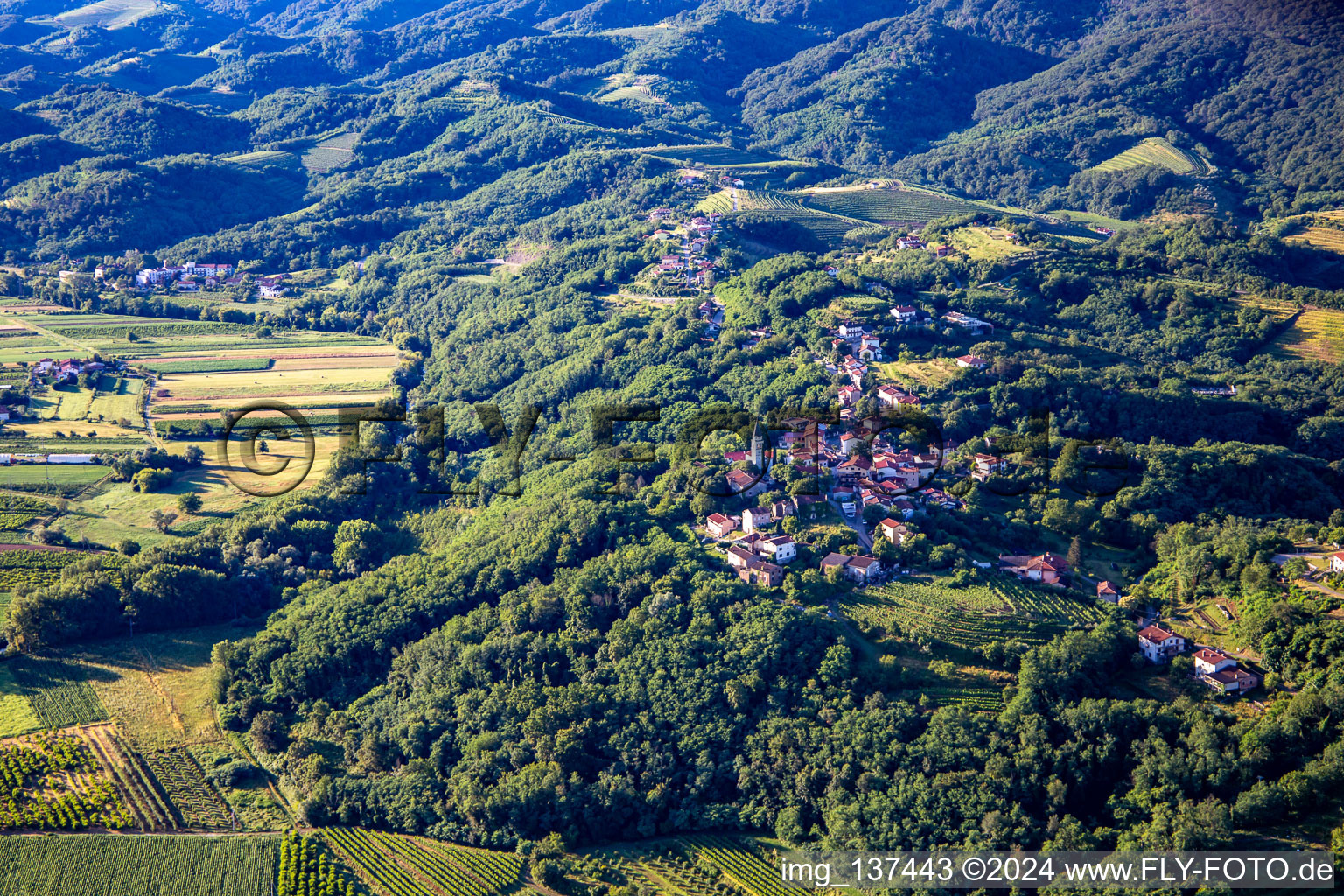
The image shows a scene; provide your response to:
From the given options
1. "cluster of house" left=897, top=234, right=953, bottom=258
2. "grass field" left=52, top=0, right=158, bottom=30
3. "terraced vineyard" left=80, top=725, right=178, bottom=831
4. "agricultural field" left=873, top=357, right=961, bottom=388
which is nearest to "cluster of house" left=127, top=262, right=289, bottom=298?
"cluster of house" left=897, top=234, right=953, bottom=258

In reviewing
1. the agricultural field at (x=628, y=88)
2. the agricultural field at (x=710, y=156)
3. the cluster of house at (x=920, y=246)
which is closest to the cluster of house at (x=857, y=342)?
the cluster of house at (x=920, y=246)

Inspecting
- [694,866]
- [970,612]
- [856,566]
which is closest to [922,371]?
[856,566]

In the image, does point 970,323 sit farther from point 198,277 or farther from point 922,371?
point 198,277

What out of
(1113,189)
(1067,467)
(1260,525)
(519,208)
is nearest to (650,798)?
(1067,467)

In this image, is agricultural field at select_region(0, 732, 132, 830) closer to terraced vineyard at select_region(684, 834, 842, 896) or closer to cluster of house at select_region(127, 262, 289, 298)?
terraced vineyard at select_region(684, 834, 842, 896)

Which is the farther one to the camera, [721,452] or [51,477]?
[51,477]
